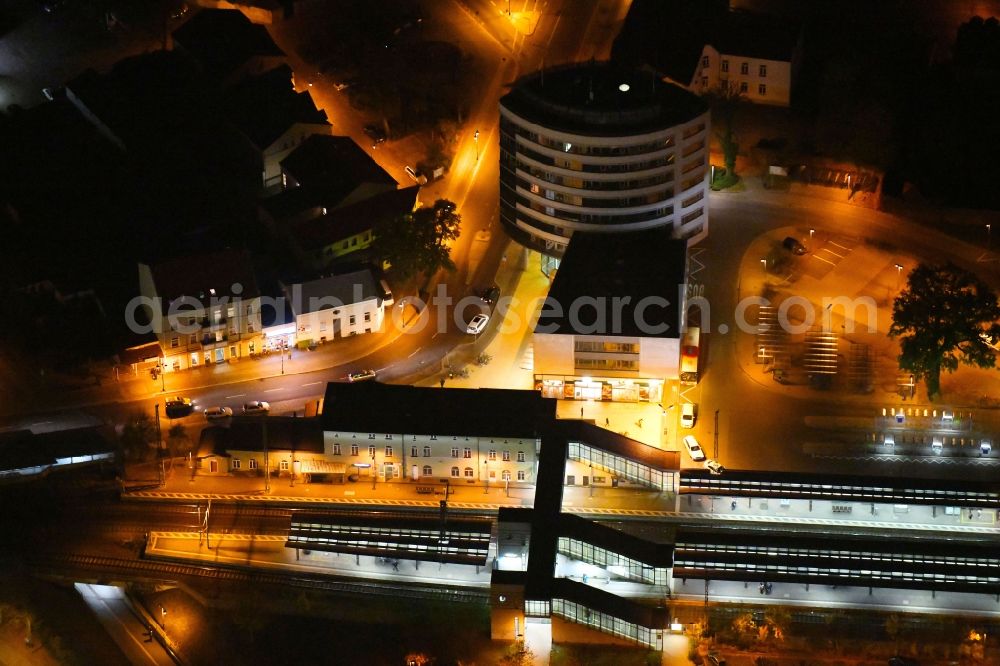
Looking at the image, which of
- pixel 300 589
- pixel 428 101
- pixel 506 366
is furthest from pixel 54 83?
pixel 300 589

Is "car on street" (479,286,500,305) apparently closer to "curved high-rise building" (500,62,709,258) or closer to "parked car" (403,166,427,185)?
"curved high-rise building" (500,62,709,258)

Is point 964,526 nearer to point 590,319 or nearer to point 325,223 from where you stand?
point 590,319

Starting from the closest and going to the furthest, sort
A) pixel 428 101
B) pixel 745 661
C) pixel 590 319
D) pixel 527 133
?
pixel 745 661, pixel 590 319, pixel 527 133, pixel 428 101

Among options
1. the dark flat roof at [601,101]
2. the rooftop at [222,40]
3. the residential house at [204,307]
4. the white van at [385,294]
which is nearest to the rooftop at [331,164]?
the white van at [385,294]

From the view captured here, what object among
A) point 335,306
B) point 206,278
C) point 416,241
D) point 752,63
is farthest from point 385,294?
point 752,63

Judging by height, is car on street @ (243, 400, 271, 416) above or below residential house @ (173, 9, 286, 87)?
below

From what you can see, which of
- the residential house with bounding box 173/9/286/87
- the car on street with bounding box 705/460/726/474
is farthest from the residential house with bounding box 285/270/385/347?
the residential house with bounding box 173/9/286/87

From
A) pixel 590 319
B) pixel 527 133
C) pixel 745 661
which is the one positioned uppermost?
pixel 527 133

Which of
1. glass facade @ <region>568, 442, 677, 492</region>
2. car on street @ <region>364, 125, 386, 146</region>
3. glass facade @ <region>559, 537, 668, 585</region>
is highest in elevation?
car on street @ <region>364, 125, 386, 146</region>
